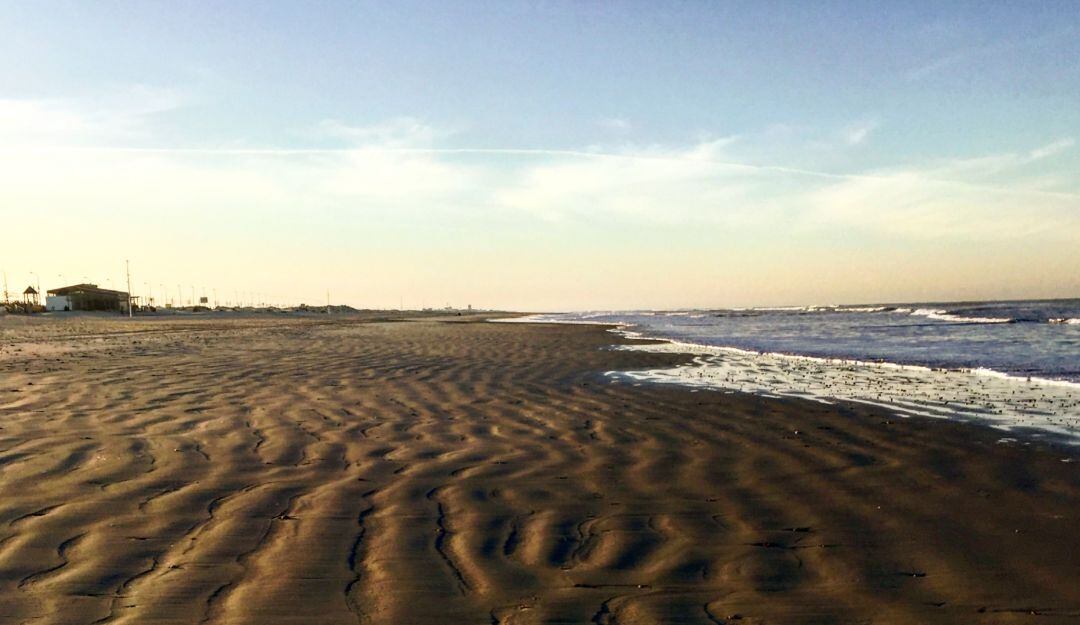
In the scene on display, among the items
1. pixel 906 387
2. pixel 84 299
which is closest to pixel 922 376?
pixel 906 387

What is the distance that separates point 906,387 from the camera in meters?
11.9

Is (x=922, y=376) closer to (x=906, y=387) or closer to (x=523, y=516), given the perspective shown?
(x=906, y=387)

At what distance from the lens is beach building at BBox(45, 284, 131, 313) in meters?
77.9

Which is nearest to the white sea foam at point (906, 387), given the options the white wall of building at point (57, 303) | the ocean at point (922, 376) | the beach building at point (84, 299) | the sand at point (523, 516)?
the ocean at point (922, 376)

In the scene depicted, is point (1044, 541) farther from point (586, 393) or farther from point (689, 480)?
point (586, 393)

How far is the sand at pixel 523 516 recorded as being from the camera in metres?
3.52

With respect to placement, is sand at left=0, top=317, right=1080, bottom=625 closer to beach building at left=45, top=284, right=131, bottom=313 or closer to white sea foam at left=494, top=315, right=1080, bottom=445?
white sea foam at left=494, top=315, right=1080, bottom=445

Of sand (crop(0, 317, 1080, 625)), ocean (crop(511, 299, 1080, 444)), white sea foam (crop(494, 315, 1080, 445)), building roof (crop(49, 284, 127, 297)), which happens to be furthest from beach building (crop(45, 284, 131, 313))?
sand (crop(0, 317, 1080, 625))

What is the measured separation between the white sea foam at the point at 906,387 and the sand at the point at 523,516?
90cm

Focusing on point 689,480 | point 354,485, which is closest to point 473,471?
point 354,485

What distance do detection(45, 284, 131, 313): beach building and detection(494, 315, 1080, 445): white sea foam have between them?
3179 inches

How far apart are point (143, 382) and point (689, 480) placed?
9903 millimetres

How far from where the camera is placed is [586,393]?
455 inches

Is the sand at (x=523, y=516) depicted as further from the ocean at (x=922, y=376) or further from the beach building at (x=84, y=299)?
the beach building at (x=84, y=299)
